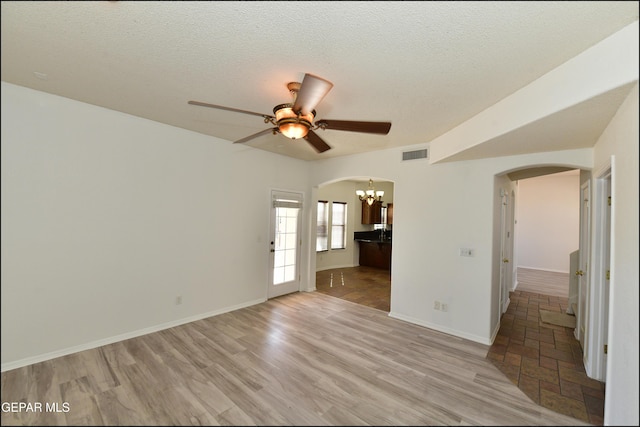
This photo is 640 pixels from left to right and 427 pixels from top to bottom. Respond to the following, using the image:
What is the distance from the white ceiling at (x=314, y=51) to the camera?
1474 millimetres

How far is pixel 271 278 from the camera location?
4871 millimetres

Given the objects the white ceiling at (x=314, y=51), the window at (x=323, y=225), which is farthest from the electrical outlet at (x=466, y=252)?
the window at (x=323, y=225)

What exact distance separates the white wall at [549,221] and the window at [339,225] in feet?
19.4

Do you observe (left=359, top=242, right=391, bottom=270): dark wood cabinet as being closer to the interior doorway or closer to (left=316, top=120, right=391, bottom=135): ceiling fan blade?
the interior doorway

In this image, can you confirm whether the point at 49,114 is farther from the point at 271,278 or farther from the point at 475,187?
the point at 475,187

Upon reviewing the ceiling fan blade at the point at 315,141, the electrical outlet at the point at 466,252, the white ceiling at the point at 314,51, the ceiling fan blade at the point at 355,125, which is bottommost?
the electrical outlet at the point at 466,252

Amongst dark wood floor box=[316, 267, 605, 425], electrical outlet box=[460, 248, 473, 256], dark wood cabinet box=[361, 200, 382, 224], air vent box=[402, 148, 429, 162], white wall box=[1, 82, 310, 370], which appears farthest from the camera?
dark wood cabinet box=[361, 200, 382, 224]

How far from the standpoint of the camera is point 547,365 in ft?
9.34

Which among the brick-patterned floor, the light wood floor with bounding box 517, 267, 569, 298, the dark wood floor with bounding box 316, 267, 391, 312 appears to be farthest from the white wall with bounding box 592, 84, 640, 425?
the light wood floor with bounding box 517, 267, 569, 298

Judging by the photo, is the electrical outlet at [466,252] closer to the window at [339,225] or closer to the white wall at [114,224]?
the white wall at [114,224]

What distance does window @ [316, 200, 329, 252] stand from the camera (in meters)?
7.51

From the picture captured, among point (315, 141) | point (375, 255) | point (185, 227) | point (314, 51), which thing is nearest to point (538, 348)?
point (315, 141)

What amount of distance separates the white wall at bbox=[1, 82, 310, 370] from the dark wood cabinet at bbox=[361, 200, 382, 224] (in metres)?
4.26

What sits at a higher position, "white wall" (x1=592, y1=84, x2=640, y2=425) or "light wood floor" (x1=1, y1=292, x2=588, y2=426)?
"white wall" (x1=592, y1=84, x2=640, y2=425)
